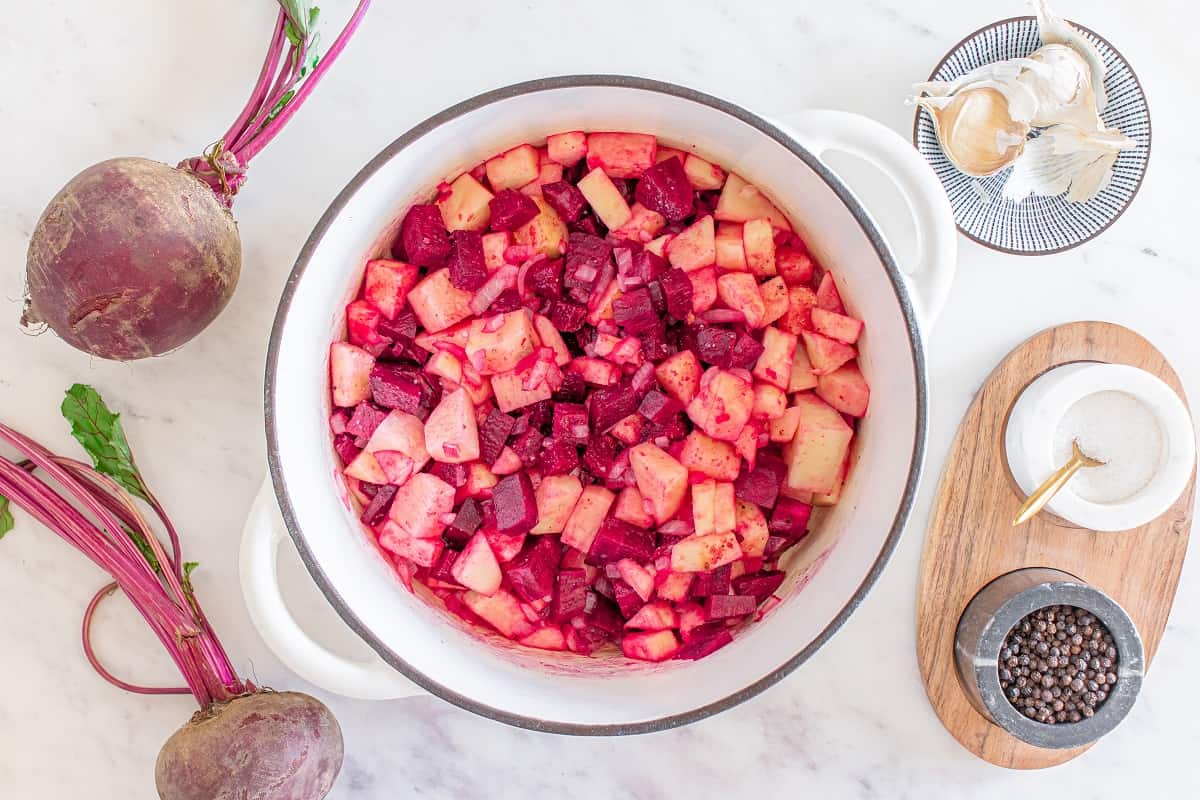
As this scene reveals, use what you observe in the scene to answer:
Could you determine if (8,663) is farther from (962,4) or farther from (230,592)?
(962,4)

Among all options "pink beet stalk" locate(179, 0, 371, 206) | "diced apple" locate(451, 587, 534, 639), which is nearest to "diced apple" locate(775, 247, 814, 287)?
"diced apple" locate(451, 587, 534, 639)

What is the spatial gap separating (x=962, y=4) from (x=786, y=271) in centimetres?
62

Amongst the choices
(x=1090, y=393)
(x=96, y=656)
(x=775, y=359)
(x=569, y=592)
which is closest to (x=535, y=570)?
(x=569, y=592)

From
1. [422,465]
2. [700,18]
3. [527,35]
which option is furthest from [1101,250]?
[422,465]

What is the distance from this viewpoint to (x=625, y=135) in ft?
4.53

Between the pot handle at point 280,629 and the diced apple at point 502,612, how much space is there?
0.16 metres

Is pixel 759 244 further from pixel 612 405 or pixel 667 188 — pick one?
pixel 612 405

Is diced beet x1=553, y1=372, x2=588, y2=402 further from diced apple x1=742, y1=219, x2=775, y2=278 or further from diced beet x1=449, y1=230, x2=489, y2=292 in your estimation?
diced apple x1=742, y1=219, x2=775, y2=278

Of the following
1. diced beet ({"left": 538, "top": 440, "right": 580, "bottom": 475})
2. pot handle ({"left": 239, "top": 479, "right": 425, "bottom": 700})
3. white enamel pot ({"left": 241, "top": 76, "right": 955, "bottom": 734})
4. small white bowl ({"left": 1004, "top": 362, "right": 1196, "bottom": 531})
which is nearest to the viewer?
white enamel pot ({"left": 241, "top": 76, "right": 955, "bottom": 734})

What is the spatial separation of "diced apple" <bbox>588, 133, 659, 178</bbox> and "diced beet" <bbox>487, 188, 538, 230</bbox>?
0.12 meters

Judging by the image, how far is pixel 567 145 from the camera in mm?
1377

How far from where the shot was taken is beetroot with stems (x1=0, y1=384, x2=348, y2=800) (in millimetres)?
1447

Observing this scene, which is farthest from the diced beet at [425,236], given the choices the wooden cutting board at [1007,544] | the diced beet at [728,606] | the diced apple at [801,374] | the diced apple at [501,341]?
the wooden cutting board at [1007,544]

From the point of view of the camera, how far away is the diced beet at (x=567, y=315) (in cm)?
139
